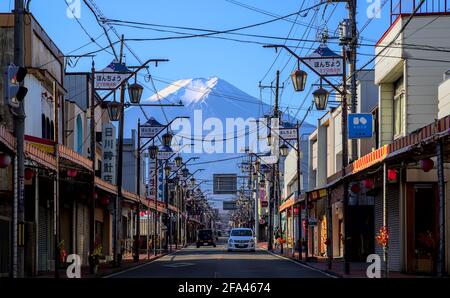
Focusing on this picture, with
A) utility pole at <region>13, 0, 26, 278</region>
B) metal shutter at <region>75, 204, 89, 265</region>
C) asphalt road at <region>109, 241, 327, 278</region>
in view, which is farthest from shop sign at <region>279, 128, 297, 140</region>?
utility pole at <region>13, 0, 26, 278</region>

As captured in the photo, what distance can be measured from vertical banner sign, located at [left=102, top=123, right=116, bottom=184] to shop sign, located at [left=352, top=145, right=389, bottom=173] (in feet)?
84.4

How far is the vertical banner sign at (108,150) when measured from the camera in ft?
163

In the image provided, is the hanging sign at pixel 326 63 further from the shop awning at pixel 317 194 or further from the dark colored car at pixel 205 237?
the dark colored car at pixel 205 237

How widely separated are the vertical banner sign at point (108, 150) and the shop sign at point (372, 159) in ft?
84.4

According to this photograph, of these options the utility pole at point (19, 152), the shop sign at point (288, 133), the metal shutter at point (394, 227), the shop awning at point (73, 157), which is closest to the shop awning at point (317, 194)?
the shop sign at point (288, 133)

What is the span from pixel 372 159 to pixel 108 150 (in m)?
29.5

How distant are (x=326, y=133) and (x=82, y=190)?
2436 centimetres

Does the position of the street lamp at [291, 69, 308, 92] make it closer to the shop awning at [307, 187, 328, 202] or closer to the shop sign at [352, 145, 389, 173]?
the shop sign at [352, 145, 389, 173]

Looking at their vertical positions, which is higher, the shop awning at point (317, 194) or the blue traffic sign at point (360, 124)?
the blue traffic sign at point (360, 124)
